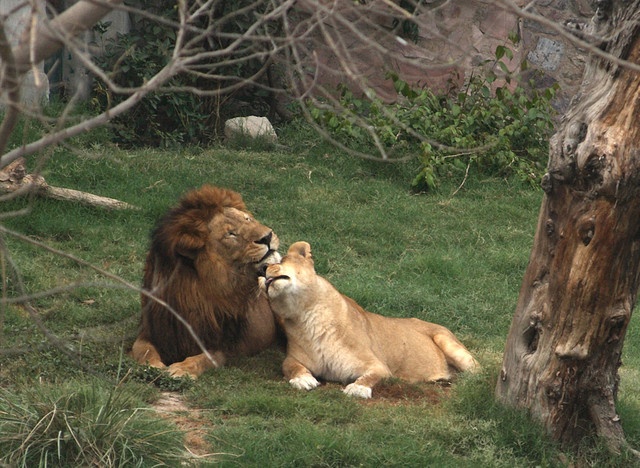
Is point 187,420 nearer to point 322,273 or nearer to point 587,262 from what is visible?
point 587,262

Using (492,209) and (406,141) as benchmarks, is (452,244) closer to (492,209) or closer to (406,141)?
(492,209)

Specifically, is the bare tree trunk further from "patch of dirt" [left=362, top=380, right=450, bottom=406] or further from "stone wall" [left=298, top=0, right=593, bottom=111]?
"stone wall" [left=298, top=0, right=593, bottom=111]

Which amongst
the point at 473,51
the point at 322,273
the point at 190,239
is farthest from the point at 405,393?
the point at 473,51

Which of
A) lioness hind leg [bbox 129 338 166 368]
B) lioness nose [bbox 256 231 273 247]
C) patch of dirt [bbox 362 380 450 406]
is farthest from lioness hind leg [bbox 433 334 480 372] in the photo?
lioness hind leg [bbox 129 338 166 368]

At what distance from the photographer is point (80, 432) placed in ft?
15.4

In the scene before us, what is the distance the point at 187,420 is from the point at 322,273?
3584mm

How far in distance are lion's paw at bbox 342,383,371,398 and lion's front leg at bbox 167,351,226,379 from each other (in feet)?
2.59

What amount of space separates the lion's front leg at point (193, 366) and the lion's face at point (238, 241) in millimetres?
603

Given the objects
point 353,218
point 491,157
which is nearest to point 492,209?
point 491,157

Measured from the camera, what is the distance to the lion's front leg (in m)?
6.11

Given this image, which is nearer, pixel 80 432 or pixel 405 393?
pixel 80 432

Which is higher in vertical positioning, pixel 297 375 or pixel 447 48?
pixel 447 48

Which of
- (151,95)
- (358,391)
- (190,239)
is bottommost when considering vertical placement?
(358,391)

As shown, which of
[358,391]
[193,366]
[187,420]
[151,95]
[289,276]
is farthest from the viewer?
[151,95]
